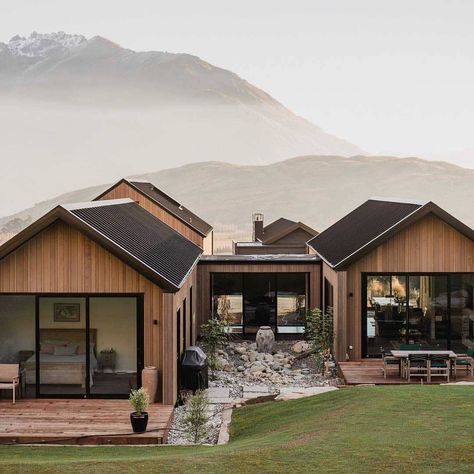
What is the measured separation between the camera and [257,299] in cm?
2592

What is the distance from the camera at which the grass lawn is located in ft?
31.9

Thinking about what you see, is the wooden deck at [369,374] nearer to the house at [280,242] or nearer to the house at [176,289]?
the house at [176,289]

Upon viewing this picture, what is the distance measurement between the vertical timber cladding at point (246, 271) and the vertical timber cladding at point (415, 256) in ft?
19.4

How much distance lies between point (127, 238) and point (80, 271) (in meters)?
1.45

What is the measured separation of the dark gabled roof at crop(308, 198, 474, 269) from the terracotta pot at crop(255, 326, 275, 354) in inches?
116

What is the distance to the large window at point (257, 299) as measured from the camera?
84.9ft

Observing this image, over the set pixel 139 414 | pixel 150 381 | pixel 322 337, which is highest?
pixel 322 337

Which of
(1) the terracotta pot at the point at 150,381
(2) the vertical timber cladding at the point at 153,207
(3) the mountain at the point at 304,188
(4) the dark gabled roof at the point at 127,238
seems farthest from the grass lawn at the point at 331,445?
(3) the mountain at the point at 304,188

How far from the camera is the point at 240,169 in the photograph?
149 meters

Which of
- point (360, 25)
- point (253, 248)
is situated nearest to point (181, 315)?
point (253, 248)

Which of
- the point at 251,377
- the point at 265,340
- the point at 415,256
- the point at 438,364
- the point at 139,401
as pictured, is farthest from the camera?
the point at 265,340

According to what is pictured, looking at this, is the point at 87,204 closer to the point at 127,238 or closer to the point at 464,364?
the point at 127,238

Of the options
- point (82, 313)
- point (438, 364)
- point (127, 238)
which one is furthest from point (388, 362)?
point (82, 313)

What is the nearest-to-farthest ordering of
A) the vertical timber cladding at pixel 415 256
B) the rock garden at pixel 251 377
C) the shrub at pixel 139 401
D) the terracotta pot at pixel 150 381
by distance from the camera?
the shrub at pixel 139 401 < the rock garden at pixel 251 377 < the terracotta pot at pixel 150 381 < the vertical timber cladding at pixel 415 256
